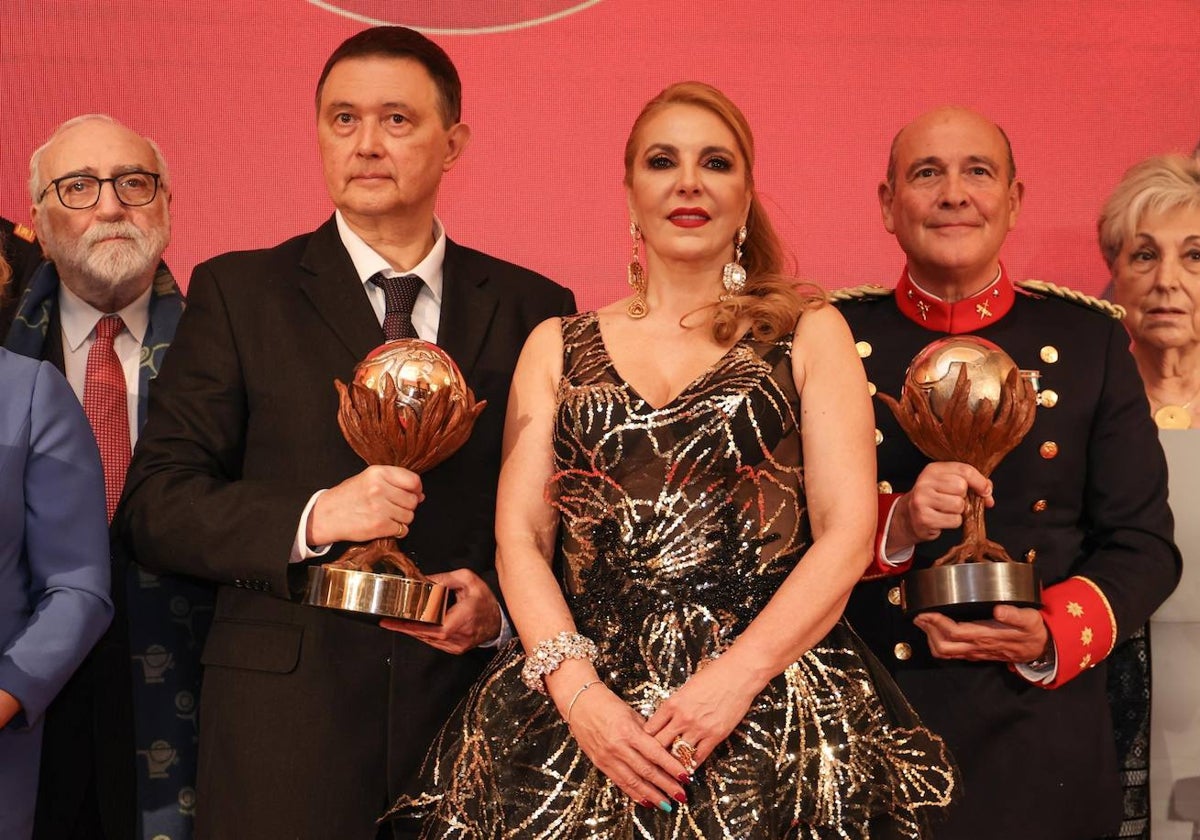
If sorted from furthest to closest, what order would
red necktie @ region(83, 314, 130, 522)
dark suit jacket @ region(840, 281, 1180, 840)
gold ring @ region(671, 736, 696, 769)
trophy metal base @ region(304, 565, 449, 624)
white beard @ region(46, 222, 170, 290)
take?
1. white beard @ region(46, 222, 170, 290)
2. red necktie @ region(83, 314, 130, 522)
3. dark suit jacket @ region(840, 281, 1180, 840)
4. trophy metal base @ region(304, 565, 449, 624)
5. gold ring @ region(671, 736, 696, 769)

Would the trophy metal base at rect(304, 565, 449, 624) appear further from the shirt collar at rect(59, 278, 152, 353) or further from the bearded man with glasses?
the shirt collar at rect(59, 278, 152, 353)

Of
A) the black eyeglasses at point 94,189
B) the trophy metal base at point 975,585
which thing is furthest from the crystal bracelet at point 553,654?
the black eyeglasses at point 94,189

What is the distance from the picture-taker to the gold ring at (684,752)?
2.46 metres

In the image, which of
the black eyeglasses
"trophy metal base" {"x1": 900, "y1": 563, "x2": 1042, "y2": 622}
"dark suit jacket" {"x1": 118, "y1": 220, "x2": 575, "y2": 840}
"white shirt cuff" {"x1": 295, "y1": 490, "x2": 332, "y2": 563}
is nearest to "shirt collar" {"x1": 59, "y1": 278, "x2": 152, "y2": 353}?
the black eyeglasses

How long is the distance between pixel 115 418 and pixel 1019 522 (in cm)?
189

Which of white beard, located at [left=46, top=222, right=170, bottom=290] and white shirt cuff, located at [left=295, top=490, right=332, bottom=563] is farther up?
white beard, located at [left=46, top=222, right=170, bottom=290]

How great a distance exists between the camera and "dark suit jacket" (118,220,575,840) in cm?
282

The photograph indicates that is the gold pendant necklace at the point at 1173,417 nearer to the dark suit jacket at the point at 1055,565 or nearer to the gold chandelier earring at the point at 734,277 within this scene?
the dark suit jacket at the point at 1055,565

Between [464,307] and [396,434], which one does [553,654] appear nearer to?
[396,434]

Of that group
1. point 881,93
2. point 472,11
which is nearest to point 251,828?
point 472,11

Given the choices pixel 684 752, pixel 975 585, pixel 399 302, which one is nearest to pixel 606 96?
pixel 399 302

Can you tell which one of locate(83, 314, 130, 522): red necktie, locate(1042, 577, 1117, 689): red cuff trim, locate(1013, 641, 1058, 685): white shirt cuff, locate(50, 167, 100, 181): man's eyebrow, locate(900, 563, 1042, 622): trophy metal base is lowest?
locate(1013, 641, 1058, 685): white shirt cuff

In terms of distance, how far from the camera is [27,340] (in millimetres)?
3373

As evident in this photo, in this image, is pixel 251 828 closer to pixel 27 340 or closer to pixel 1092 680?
pixel 27 340
